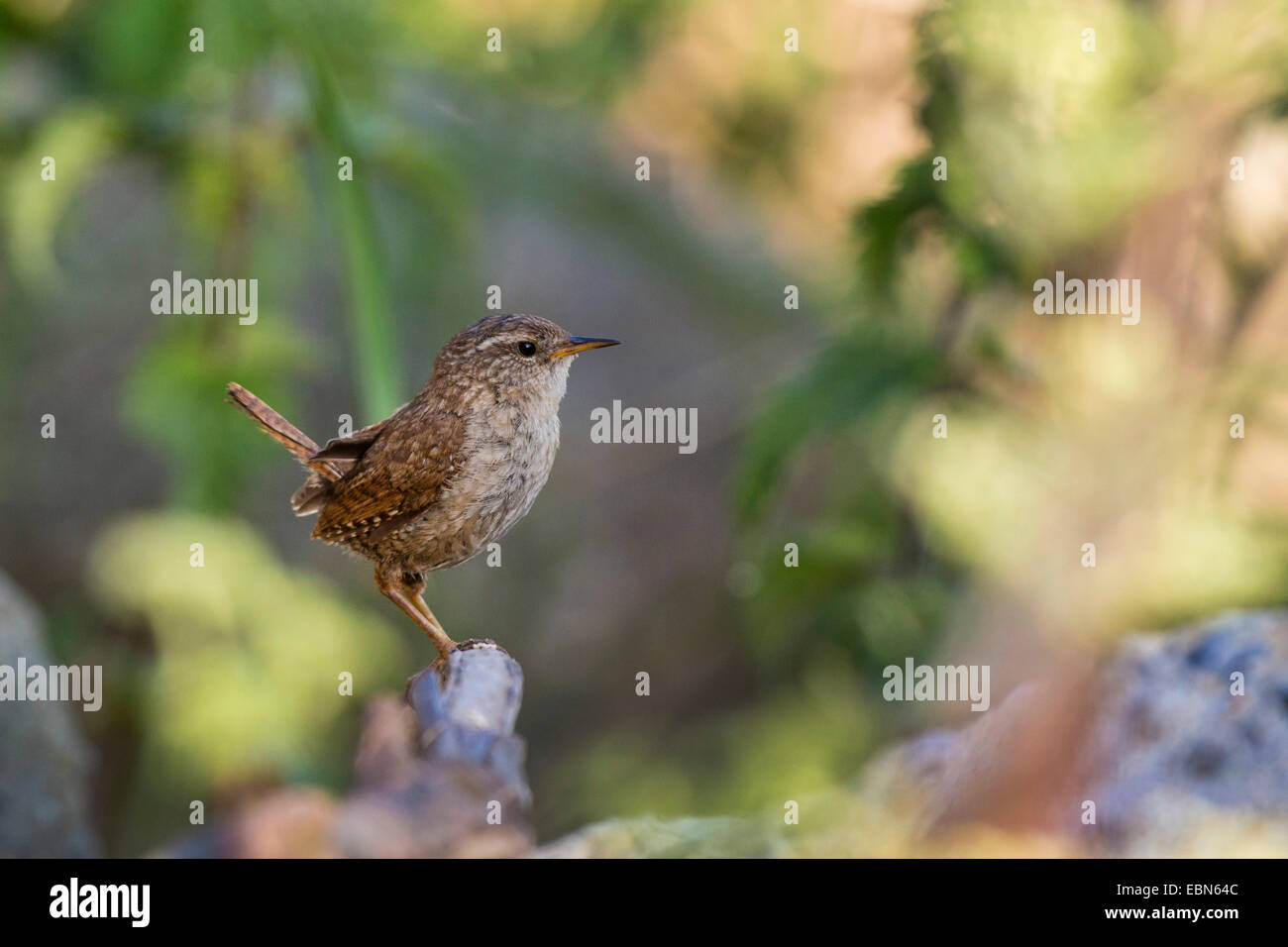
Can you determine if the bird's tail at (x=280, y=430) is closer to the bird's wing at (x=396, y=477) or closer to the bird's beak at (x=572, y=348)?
the bird's wing at (x=396, y=477)

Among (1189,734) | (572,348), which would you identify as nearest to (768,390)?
(1189,734)

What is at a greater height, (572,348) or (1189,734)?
(572,348)

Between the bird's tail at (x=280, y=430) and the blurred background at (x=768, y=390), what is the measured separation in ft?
0.44

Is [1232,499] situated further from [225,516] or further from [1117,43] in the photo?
[225,516]

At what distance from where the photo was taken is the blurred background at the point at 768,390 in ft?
10.2

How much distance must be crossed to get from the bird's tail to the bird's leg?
295 millimetres

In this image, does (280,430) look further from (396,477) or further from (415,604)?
(415,604)

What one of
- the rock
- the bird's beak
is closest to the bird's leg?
the bird's beak

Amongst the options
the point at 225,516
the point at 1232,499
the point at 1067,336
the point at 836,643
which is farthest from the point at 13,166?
the point at 1232,499

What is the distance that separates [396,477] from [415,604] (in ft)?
0.90

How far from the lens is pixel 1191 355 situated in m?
3.30

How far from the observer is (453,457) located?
239 centimetres
